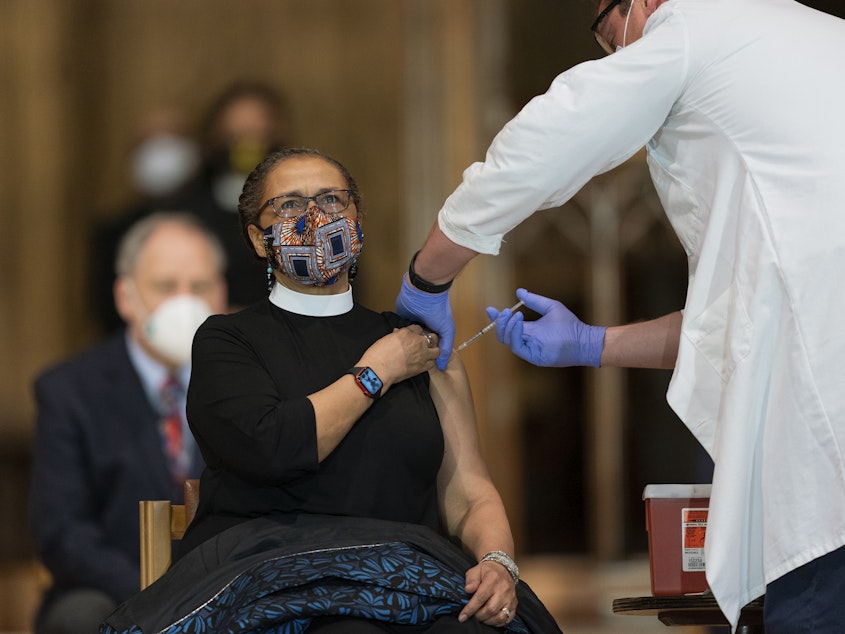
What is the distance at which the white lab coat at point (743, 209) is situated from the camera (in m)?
1.85

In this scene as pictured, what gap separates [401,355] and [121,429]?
2.56m

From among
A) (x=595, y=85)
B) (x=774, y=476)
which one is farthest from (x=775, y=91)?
(x=774, y=476)

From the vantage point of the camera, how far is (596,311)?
532 centimetres

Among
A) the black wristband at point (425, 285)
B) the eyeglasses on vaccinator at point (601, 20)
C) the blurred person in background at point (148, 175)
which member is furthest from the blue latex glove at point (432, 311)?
the blurred person in background at point (148, 175)

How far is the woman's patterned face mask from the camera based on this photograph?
2.43 meters

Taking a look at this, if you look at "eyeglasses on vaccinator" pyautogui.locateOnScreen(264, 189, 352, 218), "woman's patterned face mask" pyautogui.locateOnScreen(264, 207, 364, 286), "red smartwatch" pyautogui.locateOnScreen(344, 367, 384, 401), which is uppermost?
"eyeglasses on vaccinator" pyautogui.locateOnScreen(264, 189, 352, 218)

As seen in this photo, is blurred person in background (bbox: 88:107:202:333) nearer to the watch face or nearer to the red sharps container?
the watch face

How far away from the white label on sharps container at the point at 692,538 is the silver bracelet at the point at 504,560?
32cm

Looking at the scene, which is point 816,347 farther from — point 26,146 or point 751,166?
point 26,146

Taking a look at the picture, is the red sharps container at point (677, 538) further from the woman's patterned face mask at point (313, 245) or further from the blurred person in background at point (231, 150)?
the blurred person in background at point (231, 150)

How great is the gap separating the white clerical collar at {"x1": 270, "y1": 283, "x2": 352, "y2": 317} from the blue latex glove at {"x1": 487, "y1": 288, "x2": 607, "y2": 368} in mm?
335

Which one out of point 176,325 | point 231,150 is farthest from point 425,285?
point 231,150

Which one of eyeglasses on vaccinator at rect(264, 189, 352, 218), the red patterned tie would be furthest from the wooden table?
the red patterned tie

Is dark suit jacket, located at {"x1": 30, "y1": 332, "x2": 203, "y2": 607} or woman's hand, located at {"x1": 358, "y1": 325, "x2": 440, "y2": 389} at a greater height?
woman's hand, located at {"x1": 358, "y1": 325, "x2": 440, "y2": 389}
